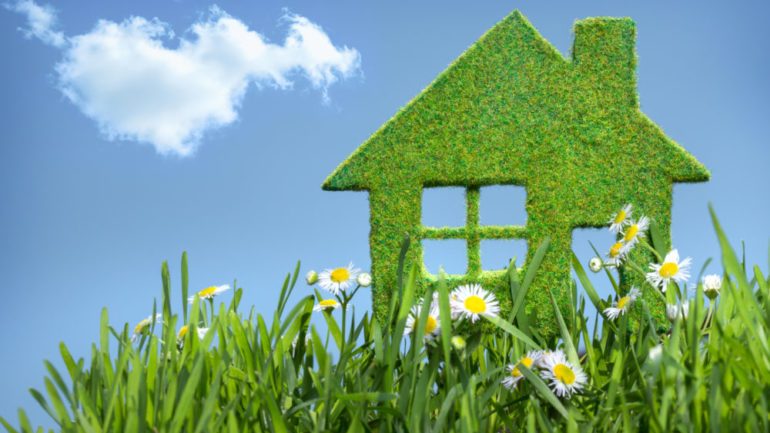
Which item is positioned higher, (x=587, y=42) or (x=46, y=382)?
(x=587, y=42)

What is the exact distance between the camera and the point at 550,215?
11.0 feet

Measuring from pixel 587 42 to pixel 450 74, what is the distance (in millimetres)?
791

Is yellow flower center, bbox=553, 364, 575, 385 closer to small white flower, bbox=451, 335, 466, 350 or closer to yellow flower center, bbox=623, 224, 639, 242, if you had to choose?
small white flower, bbox=451, 335, 466, 350

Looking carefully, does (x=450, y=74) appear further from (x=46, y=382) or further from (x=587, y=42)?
(x=46, y=382)

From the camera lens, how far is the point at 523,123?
3.45 metres

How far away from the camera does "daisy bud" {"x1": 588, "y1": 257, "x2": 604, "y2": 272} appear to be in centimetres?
229

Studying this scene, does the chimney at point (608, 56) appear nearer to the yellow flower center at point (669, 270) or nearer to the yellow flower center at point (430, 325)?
the yellow flower center at point (669, 270)

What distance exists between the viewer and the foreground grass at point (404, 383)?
46.4 inches

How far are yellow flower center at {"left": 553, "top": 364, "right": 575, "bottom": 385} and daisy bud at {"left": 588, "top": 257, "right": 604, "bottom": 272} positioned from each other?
0.91 m

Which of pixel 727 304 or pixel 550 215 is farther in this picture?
pixel 550 215

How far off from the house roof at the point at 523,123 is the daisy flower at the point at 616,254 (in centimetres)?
125

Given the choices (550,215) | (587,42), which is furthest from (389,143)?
(587,42)

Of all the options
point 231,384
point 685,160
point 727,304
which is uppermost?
point 685,160

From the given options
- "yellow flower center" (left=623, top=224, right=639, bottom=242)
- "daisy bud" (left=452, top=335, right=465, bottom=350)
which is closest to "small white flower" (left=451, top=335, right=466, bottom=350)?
"daisy bud" (left=452, top=335, right=465, bottom=350)
